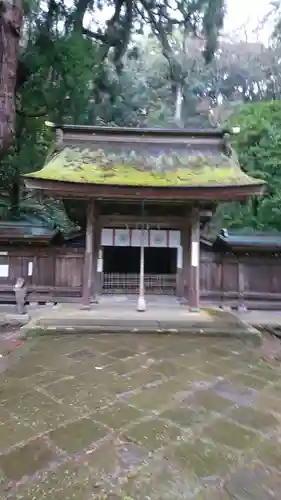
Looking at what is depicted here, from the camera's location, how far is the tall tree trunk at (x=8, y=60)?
1066 centimetres

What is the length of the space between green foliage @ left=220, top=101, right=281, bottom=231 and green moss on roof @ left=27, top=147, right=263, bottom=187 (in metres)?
3.87

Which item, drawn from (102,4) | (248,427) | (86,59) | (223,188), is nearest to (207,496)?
(248,427)

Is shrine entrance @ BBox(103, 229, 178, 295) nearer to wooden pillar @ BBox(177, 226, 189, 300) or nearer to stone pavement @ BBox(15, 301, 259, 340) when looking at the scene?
wooden pillar @ BBox(177, 226, 189, 300)

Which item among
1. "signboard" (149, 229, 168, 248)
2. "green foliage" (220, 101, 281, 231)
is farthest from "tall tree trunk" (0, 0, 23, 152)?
"green foliage" (220, 101, 281, 231)

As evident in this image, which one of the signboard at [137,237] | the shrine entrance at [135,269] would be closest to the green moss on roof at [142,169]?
the signboard at [137,237]

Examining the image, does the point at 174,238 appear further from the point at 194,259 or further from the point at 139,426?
the point at 139,426

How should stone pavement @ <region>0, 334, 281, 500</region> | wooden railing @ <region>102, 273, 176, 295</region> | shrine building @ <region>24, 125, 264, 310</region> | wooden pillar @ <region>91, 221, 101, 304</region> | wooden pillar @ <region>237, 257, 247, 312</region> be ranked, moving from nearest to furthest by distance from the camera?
1. stone pavement @ <region>0, 334, 281, 500</region>
2. shrine building @ <region>24, 125, 264, 310</region>
3. wooden pillar @ <region>91, 221, 101, 304</region>
4. wooden pillar @ <region>237, 257, 247, 312</region>
5. wooden railing @ <region>102, 273, 176, 295</region>

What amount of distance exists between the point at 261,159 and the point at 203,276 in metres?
6.06

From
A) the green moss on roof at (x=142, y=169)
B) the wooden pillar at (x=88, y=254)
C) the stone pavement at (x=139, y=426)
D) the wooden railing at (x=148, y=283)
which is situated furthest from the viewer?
the wooden railing at (x=148, y=283)

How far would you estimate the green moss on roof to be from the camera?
343 inches

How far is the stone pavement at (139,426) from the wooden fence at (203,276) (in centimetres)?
458

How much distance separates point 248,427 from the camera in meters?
3.75

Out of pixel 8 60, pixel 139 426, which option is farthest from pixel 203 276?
pixel 8 60

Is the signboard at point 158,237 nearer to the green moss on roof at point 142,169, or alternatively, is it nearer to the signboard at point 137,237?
the signboard at point 137,237
